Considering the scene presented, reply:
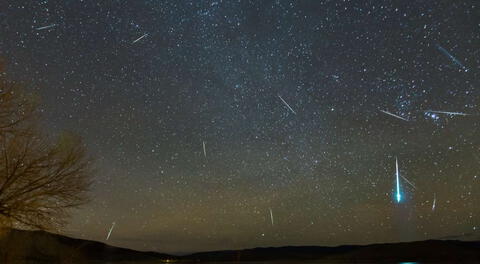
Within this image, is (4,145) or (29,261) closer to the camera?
(4,145)

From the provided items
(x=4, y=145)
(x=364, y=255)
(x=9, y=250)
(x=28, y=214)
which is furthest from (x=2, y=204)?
(x=364, y=255)

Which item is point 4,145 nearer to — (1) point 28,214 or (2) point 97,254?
(1) point 28,214

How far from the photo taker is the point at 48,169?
13.2 metres

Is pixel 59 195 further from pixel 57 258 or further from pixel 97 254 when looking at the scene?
pixel 97 254

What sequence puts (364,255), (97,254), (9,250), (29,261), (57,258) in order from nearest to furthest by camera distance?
(9,250) < (57,258) < (29,261) < (97,254) < (364,255)

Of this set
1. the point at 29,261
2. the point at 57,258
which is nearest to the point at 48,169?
the point at 57,258

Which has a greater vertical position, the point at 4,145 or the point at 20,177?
the point at 4,145

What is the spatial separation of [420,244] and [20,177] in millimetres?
182389

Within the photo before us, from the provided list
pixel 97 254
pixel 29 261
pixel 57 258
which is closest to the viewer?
pixel 57 258

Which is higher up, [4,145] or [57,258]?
[4,145]

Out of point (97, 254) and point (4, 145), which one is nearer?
point (4, 145)

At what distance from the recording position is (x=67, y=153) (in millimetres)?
13727

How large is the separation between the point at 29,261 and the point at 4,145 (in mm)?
19614

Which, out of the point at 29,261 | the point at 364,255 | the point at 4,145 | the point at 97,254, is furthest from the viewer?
the point at 364,255
